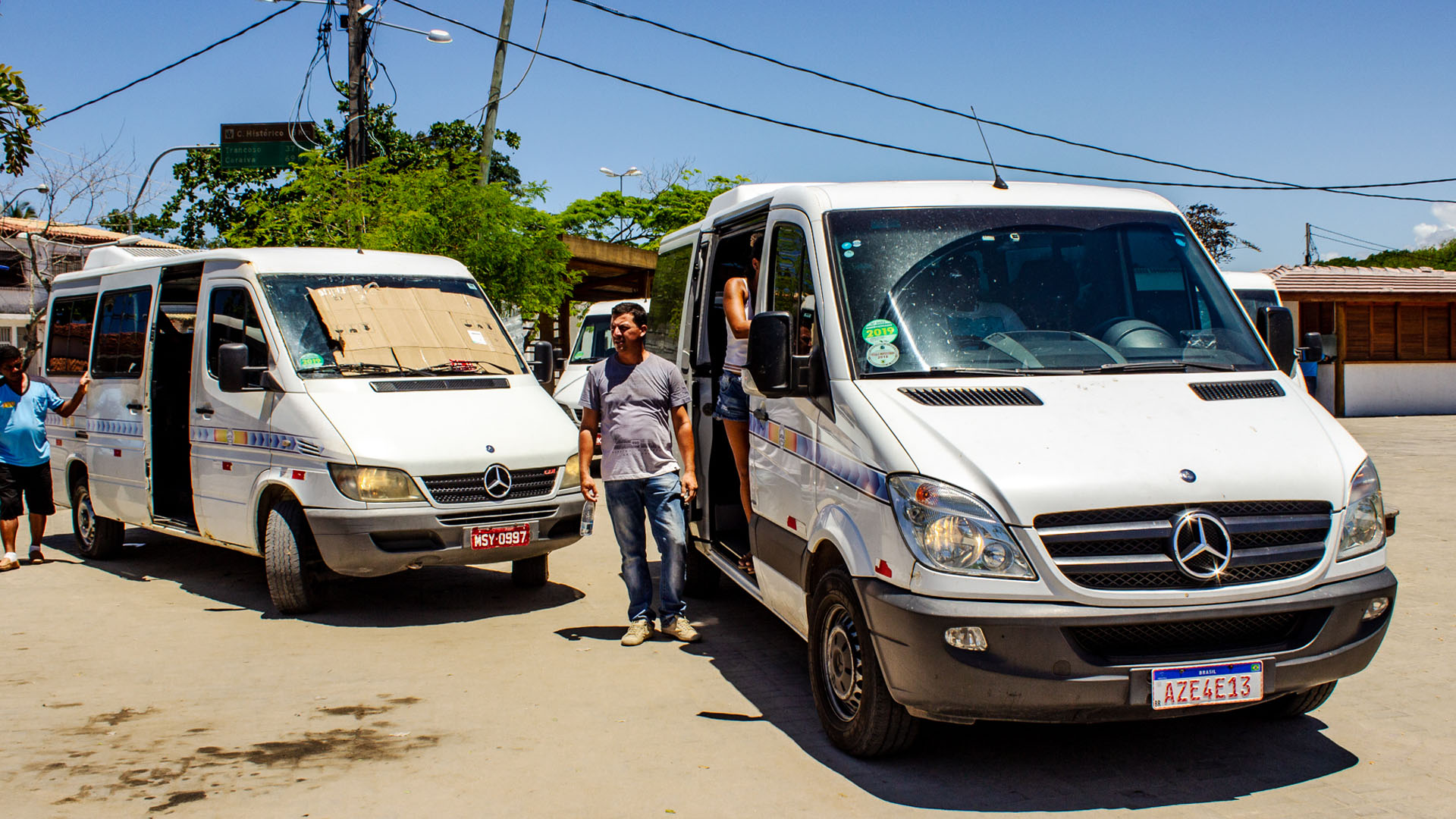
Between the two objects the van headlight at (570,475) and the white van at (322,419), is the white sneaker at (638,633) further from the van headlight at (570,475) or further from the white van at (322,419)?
the van headlight at (570,475)

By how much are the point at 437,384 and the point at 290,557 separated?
138cm

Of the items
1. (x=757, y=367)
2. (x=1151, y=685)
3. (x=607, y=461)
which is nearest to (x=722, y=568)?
(x=607, y=461)

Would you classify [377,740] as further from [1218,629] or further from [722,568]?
[1218,629]

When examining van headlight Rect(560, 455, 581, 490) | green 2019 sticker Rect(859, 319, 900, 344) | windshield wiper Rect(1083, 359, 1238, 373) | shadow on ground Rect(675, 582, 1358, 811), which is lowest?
shadow on ground Rect(675, 582, 1358, 811)

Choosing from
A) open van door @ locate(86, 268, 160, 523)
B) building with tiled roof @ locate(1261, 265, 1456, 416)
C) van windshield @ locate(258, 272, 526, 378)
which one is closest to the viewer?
van windshield @ locate(258, 272, 526, 378)

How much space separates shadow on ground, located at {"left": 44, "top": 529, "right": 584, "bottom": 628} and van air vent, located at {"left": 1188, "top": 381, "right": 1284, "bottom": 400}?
177 inches

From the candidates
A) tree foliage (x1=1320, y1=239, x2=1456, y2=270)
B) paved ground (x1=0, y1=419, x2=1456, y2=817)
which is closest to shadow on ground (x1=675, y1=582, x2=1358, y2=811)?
paved ground (x1=0, y1=419, x2=1456, y2=817)

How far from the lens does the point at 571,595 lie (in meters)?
8.16

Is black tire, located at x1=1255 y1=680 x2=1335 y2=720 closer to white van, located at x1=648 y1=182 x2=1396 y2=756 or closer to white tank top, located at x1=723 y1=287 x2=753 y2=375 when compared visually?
white van, located at x1=648 y1=182 x2=1396 y2=756

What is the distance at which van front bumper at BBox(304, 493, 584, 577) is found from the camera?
690 cm

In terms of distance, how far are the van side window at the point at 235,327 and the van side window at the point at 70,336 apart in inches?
86.8

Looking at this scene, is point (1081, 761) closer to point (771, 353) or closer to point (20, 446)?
point (771, 353)

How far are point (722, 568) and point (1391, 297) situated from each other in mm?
25033

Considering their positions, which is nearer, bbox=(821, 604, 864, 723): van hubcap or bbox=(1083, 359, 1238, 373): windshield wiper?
bbox=(821, 604, 864, 723): van hubcap
